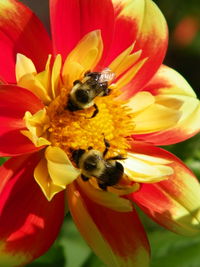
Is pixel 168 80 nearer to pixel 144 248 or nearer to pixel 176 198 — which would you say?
pixel 176 198

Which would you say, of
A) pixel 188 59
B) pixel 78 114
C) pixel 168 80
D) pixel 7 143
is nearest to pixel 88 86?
pixel 78 114

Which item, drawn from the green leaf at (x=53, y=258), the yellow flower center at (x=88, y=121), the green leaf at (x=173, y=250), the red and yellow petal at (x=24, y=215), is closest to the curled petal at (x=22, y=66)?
the yellow flower center at (x=88, y=121)

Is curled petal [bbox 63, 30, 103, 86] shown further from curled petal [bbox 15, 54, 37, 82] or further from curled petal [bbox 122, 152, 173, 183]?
curled petal [bbox 122, 152, 173, 183]

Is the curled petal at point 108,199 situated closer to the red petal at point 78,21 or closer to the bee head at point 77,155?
the bee head at point 77,155

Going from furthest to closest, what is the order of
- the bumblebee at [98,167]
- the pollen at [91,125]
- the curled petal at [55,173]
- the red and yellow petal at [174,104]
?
the red and yellow petal at [174,104] < the pollen at [91,125] < the bumblebee at [98,167] < the curled petal at [55,173]

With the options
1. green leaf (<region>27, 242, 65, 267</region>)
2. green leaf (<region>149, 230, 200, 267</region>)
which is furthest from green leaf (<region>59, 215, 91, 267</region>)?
green leaf (<region>149, 230, 200, 267</region>)

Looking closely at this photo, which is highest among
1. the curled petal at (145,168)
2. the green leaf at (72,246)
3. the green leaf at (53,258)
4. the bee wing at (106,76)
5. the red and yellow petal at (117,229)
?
the bee wing at (106,76)
